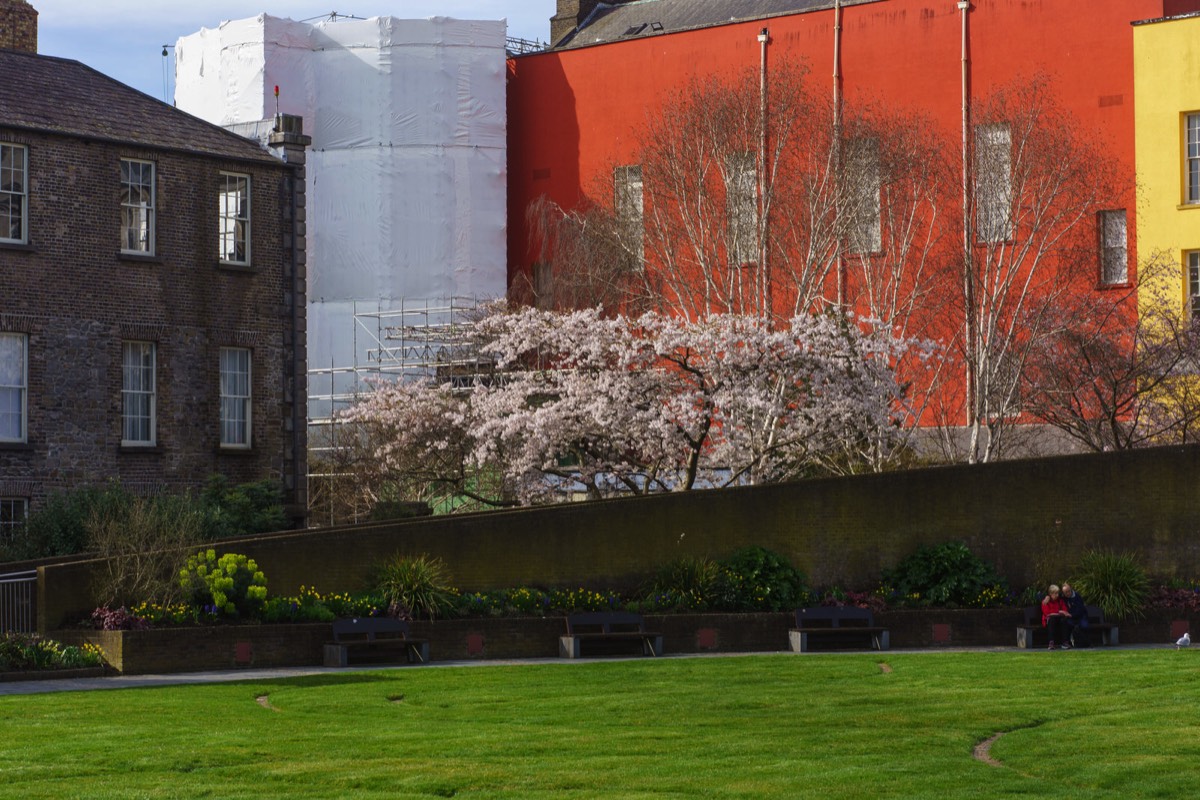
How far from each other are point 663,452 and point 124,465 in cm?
1025

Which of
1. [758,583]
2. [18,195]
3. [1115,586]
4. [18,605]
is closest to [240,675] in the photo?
[18,605]

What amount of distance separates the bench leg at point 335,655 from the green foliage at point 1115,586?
12.7 m

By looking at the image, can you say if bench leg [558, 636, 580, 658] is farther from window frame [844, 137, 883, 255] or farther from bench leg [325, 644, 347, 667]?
window frame [844, 137, 883, 255]

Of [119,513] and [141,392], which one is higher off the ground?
[141,392]

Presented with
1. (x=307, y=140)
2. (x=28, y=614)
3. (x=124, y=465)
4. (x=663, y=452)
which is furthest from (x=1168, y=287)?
(x=28, y=614)

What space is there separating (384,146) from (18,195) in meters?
23.0

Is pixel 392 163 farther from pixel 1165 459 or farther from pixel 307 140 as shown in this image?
pixel 1165 459

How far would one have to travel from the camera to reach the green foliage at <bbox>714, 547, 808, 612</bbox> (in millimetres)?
29938

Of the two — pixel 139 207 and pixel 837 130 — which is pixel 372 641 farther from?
pixel 837 130

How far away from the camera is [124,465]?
118 feet

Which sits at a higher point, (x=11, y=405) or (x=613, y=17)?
(x=613, y=17)

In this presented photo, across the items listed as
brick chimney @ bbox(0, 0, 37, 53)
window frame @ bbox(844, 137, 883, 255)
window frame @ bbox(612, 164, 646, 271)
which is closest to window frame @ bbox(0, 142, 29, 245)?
brick chimney @ bbox(0, 0, 37, 53)

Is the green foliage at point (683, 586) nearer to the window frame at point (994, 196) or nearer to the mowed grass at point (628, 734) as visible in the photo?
the mowed grass at point (628, 734)

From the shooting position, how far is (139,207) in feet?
120
